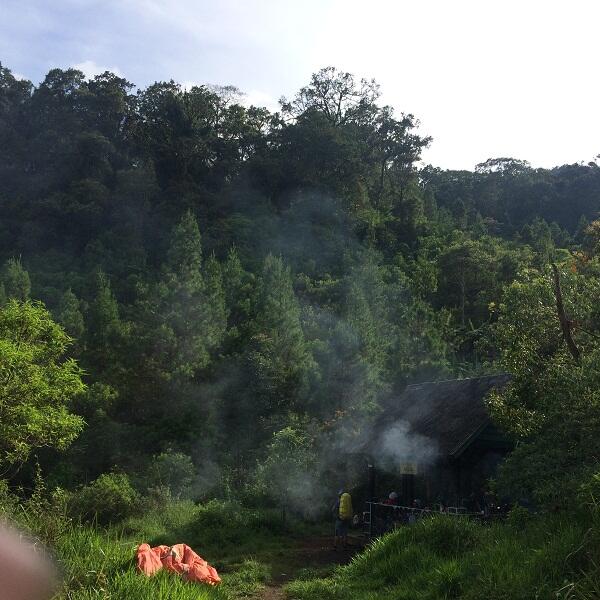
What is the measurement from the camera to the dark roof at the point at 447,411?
1530 centimetres

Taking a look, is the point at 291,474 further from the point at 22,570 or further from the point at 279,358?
the point at 22,570

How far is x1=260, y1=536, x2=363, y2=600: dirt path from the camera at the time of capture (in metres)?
12.6

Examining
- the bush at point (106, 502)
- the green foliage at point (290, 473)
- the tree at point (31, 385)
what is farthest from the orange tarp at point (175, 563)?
the bush at point (106, 502)

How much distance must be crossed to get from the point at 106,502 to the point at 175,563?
12512 millimetres

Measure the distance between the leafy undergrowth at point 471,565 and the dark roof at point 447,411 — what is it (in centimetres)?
437

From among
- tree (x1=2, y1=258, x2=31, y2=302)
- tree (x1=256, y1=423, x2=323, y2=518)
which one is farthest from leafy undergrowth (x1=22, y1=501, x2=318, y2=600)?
tree (x1=2, y1=258, x2=31, y2=302)

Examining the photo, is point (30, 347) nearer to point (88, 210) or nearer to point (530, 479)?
point (530, 479)

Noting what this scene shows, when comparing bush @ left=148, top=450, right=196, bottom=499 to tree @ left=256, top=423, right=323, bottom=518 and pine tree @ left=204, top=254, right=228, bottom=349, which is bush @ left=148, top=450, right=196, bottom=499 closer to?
tree @ left=256, top=423, right=323, bottom=518

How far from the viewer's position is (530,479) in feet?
33.2

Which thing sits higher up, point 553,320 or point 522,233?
point 522,233

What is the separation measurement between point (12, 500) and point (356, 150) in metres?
42.2

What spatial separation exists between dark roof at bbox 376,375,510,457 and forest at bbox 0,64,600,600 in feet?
5.27

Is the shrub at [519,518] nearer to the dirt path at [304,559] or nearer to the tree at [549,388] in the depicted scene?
the tree at [549,388]

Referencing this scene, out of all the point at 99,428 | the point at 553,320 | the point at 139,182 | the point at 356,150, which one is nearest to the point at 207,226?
the point at 139,182
